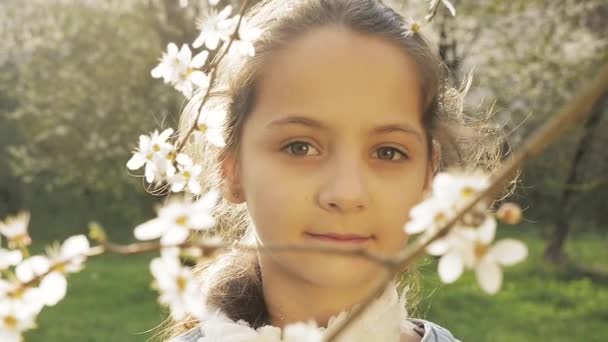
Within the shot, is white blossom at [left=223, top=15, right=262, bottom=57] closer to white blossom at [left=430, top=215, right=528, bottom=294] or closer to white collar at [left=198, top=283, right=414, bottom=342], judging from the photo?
white collar at [left=198, top=283, right=414, bottom=342]

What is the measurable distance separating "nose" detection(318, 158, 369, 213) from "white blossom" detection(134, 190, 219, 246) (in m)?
0.51

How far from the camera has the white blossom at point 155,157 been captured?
140 centimetres

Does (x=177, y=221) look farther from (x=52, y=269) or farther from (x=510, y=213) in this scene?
(x=510, y=213)

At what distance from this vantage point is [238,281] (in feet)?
5.61

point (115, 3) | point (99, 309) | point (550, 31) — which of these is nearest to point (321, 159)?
point (99, 309)

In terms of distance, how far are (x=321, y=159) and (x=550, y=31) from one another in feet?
22.2

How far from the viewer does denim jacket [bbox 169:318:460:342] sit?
1.59 m

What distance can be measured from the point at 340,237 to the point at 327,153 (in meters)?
0.14

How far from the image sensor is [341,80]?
4.15ft

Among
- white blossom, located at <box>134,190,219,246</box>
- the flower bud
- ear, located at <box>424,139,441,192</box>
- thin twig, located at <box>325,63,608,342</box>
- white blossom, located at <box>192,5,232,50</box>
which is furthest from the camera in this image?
ear, located at <box>424,139,441,192</box>

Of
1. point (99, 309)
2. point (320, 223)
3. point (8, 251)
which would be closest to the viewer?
point (8, 251)

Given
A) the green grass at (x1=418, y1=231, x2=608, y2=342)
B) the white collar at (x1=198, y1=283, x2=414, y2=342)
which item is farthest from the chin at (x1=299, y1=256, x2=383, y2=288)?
the green grass at (x1=418, y1=231, x2=608, y2=342)

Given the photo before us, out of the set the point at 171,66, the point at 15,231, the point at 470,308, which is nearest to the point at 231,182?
the point at 171,66

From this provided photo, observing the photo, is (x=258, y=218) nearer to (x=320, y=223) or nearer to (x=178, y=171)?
(x=320, y=223)
